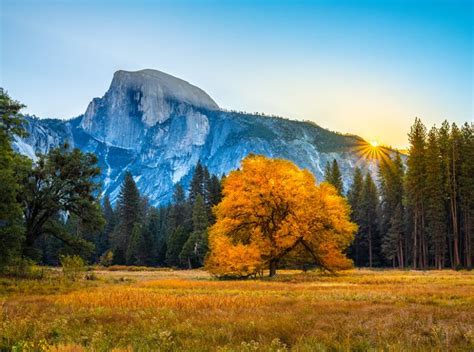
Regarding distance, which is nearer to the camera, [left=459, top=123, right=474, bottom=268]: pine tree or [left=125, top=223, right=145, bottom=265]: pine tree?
[left=459, top=123, right=474, bottom=268]: pine tree

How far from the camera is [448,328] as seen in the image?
10734 mm

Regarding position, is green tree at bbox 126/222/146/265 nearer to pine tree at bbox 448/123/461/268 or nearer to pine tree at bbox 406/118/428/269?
pine tree at bbox 406/118/428/269

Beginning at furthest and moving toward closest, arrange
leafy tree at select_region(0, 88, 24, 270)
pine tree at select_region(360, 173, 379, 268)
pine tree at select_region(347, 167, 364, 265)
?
pine tree at select_region(347, 167, 364, 265), pine tree at select_region(360, 173, 379, 268), leafy tree at select_region(0, 88, 24, 270)

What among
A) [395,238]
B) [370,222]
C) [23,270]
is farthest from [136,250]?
[23,270]

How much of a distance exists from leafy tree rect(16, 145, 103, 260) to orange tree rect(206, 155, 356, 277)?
1112cm

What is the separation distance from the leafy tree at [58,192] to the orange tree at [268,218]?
36.5 ft

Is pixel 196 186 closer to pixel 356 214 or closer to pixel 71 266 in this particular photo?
pixel 356 214

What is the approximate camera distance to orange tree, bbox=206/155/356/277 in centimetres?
3975

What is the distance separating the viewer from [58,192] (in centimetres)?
3916

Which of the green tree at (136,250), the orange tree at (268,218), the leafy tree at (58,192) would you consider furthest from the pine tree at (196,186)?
the leafy tree at (58,192)

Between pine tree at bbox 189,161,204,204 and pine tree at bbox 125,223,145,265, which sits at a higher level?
pine tree at bbox 189,161,204,204

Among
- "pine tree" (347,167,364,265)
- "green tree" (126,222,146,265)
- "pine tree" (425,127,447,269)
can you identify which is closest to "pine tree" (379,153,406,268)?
"pine tree" (347,167,364,265)

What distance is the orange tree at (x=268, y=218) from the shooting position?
39.8 meters

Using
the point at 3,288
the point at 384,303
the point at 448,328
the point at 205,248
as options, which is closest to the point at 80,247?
the point at 3,288
